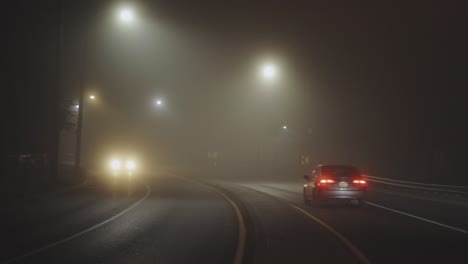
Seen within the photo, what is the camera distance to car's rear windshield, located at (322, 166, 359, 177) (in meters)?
23.6

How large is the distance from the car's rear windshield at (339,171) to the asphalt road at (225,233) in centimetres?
129

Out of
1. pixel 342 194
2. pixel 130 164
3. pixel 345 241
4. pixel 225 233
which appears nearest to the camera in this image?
pixel 345 241

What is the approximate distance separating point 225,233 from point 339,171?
390 inches

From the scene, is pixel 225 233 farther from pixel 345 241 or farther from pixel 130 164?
pixel 130 164

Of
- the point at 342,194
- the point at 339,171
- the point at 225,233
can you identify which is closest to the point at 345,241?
the point at 225,233

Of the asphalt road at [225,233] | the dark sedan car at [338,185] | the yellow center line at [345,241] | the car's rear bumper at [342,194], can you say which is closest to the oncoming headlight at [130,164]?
the asphalt road at [225,233]

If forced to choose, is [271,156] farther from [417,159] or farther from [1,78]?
→ [1,78]

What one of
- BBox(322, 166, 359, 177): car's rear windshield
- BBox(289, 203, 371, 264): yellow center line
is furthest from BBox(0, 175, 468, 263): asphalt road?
BBox(322, 166, 359, 177): car's rear windshield

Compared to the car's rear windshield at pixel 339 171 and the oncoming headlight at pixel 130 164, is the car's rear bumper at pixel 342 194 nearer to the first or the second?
the car's rear windshield at pixel 339 171

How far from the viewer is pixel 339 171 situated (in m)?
23.7

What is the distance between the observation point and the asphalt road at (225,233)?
36.5ft

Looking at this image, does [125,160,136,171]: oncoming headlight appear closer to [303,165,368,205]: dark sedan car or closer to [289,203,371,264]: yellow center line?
[303,165,368,205]: dark sedan car

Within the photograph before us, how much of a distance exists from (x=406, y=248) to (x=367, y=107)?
51.6 meters

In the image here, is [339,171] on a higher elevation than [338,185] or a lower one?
higher
